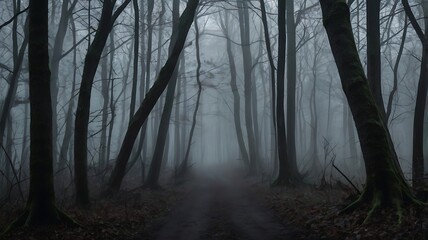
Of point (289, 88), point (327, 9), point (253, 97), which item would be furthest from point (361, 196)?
point (253, 97)

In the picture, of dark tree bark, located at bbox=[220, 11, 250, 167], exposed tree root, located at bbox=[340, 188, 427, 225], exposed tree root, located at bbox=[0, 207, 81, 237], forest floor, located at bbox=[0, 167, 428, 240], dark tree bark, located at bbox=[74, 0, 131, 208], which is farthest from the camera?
dark tree bark, located at bbox=[220, 11, 250, 167]

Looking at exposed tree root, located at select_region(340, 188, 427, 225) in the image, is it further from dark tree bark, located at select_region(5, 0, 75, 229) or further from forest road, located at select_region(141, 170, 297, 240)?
dark tree bark, located at select_region(5, 0, 75, 229)

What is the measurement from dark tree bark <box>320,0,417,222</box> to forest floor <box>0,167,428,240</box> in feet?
1.58

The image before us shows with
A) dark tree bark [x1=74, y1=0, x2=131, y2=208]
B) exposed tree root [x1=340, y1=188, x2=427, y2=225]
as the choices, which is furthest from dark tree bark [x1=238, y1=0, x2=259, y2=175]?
exposed tree root [x1=340, y1=188, x2=427, y2=225]

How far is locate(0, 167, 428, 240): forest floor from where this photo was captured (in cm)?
716

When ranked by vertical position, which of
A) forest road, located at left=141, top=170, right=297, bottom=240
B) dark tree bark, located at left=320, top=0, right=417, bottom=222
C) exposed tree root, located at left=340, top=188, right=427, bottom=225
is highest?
dark tree bark, located at left=320, top=0, right=417, bottom=222

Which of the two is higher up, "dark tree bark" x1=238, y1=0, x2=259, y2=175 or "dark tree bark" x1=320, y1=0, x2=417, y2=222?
"dark tree bark" x1=238, y1=0, x2=259, y2=175

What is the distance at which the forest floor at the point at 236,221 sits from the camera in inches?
282

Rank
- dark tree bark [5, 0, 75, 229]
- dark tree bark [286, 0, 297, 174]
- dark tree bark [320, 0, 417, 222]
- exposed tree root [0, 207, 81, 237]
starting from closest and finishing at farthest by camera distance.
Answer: dark tree bark [320, 0, 417, 222], exposed tree root [0, 207, 81, 237], dark tree bark [5, 0, 75, 229], dark tree bark [286, 0, 297, 174]

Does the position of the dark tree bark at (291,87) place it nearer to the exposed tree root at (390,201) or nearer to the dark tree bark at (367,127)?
the dark tree bark at (367,127)

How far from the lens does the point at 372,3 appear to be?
12.4 m

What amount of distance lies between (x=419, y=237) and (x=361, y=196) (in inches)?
94.8

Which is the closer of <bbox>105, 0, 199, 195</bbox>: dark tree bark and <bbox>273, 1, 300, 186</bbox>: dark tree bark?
<bbox>105, 0, 199, 195</bbox>: dark tree bark

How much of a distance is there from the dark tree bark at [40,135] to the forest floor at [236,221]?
0.41 metres
